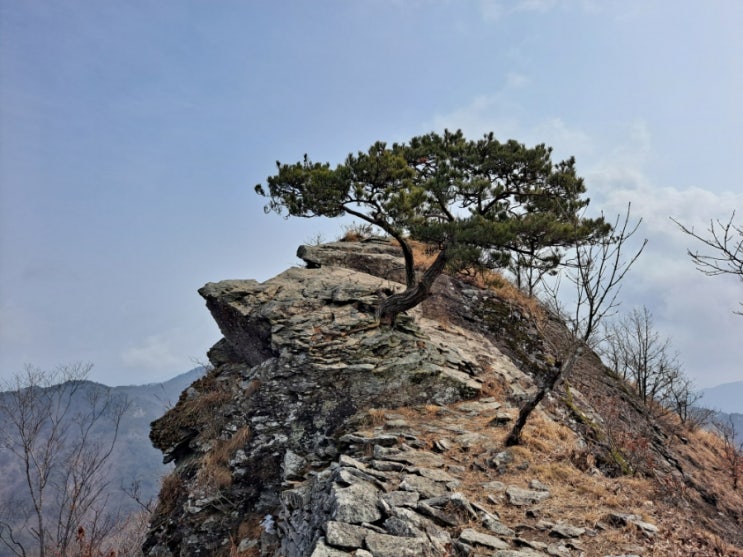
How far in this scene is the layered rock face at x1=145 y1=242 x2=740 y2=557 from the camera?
6.12 m

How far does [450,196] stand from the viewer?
1308cm

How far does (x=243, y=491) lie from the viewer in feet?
32.9

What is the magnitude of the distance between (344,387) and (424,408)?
7.28ft

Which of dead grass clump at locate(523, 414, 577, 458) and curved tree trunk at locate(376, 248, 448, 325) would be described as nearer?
dead grass clump at locate(523, 414, 577, 458)

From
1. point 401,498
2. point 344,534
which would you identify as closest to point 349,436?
point 401,498

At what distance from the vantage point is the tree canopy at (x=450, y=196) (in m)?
12.3

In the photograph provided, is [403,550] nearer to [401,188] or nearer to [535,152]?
[401,188]

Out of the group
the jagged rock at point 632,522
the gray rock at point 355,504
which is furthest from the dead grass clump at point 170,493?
the jagged rock at point 632,522

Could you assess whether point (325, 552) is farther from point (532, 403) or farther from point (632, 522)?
point (532, 403)

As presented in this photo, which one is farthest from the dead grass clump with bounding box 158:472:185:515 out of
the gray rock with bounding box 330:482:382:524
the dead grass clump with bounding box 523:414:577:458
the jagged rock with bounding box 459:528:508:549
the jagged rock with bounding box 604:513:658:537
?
the jagged rock with bounding box 604:513:658:537

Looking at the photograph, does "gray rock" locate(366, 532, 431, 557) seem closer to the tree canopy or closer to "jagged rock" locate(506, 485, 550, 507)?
"jagged rock" locate(506, 485, 550, 507)

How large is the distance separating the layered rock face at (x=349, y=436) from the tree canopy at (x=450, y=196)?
243 cm

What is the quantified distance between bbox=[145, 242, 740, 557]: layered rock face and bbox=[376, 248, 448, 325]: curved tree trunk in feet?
1.35

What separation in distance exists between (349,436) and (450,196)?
7.39 metres
